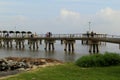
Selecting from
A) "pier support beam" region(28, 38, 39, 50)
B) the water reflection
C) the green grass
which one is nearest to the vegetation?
the green grass

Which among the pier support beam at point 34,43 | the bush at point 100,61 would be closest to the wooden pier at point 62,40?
the pier support beam at point 34,43

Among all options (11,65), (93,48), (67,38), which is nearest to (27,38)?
(67,38)

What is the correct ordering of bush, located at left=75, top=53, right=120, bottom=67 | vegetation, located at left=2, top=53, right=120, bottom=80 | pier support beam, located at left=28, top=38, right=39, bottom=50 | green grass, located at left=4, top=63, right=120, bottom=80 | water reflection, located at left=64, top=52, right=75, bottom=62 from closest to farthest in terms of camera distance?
green grass, located at left=4, top=63, right=120, bottom=80
vegetation, located at left=2, top=53, right=120, bottom=80
bush, located at left=75, top=53, right=120, bottom=67
water reflection, located at left=64, top=52, right=75, bottom=62
pier support beam, located at left=28, top=38, right=39, bottom=50

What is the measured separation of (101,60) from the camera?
82.7 ft

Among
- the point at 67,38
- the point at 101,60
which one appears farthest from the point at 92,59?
the point at 67,38

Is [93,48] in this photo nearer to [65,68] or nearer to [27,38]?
[27,38]

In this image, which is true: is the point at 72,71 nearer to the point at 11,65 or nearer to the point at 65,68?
the point at 65,68

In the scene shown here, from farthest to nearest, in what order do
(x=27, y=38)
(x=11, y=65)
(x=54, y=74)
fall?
1. (x=27, y=38)
2. (x=11, y=65)
3. (x=54, y=74)

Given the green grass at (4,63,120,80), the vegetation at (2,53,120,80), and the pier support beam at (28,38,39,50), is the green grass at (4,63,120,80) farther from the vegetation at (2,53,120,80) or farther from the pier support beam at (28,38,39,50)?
the pier support beam at (28,38,39,50)

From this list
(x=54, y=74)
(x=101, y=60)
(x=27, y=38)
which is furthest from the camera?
(x=27, y=38)

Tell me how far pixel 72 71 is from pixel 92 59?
3.14 metres

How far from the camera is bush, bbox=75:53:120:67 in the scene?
25.1 m

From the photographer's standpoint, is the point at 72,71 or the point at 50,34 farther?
the point at 50,34

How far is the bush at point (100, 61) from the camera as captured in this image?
25.1 m
